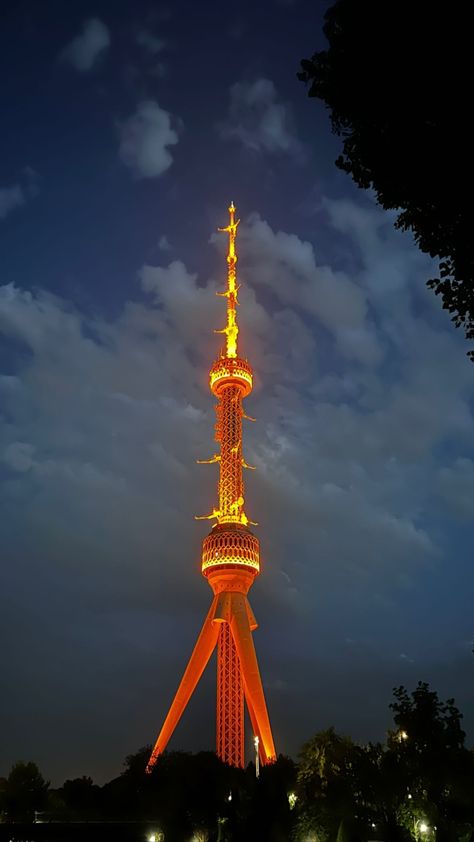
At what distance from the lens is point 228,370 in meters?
73.8

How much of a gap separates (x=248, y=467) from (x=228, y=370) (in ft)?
32.2

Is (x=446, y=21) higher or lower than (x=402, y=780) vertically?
higher

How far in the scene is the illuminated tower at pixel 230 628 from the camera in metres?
63.5

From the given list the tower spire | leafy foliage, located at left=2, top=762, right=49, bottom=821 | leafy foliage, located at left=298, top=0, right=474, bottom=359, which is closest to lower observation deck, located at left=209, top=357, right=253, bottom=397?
the tower spire

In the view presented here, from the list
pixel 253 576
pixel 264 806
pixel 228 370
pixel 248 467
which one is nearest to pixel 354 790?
pixel 264 806

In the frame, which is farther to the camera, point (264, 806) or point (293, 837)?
point (293, 837)

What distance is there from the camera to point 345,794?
36.6 metres

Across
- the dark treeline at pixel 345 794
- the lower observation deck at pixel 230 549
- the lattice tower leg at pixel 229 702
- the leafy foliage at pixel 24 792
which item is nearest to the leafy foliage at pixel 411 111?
the dark treeline at pixel 345 794

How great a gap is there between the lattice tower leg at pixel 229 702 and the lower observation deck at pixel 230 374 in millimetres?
23203

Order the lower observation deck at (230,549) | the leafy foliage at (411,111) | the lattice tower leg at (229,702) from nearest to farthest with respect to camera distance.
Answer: the leafy foliage at (411,111) < the lattice tower leg at (229,702) < the lower observation deck at (230,549)

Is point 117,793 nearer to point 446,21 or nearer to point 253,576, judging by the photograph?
point 253,576

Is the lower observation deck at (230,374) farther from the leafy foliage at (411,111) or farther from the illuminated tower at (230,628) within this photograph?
the leafy foliage at (411,111)

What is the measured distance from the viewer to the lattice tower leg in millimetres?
61812

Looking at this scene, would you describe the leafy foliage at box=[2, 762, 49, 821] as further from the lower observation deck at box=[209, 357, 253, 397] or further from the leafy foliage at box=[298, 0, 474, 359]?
the leafy foliage at box=[298, 0, 474, 359]
